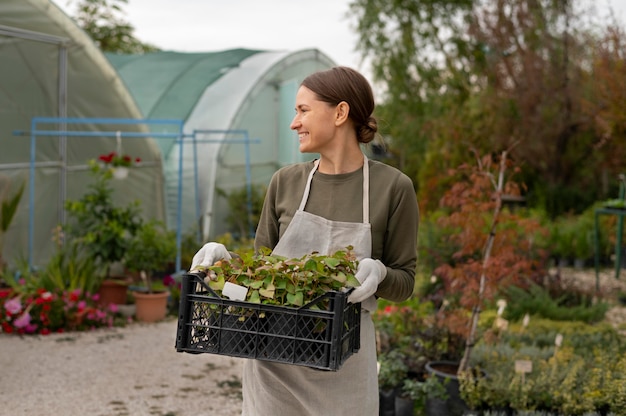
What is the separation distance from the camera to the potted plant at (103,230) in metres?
7.45

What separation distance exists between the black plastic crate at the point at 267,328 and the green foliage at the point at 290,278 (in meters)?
0.03

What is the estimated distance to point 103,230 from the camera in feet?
24.4

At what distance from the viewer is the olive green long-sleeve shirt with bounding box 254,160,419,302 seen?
2.26 meters

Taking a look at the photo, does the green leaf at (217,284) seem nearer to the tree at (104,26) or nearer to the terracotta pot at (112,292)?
the terracotta pot at (112,292)

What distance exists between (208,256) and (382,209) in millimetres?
511

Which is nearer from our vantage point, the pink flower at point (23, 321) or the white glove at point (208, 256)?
the white glove at point (208, 256)

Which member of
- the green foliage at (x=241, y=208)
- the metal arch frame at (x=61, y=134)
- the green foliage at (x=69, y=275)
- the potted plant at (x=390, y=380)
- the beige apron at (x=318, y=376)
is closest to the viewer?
the beige apron at (x=318, y=376)

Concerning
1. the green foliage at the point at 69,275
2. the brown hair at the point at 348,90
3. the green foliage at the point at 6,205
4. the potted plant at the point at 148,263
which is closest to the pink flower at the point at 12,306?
the green foliage at the point at 69,275

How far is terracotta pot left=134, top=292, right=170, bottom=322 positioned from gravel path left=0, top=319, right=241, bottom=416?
1.48 feet

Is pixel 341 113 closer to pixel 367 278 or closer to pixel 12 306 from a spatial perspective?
pixel 367 278

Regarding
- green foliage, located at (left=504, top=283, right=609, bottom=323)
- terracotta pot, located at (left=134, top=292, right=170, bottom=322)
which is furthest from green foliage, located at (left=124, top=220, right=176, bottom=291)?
green foliage, located at (left=504, top=283, right=609, bottom=323)

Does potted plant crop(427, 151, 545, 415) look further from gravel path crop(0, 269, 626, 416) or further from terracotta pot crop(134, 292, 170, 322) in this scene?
terracotta pot crop(134, 292, 170, 322)

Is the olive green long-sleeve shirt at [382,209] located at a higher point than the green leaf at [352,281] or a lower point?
higher

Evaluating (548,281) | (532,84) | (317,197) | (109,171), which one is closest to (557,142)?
(532,84)
